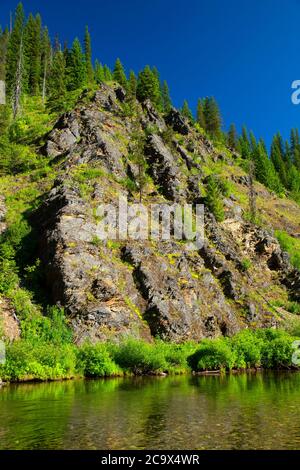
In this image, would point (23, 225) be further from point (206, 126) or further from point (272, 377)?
point (206, 126)

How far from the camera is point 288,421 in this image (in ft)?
56.7

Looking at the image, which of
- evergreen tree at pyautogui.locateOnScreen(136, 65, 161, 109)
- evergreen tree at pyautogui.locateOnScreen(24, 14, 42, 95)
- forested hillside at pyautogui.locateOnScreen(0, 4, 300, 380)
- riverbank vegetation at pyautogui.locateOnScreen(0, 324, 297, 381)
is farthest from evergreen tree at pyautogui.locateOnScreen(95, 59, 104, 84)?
riverbank vegetation at pyautogui.locateOnScreen(0, 324, 297, 381)

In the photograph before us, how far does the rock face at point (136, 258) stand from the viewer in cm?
4197

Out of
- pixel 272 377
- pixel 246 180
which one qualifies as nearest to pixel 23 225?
pixel 272 377

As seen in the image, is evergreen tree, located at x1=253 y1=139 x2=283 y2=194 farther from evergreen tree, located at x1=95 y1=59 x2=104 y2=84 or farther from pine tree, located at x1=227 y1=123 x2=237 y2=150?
evergreen tree, located at x1=95 y1=59 x2=104 y2=84

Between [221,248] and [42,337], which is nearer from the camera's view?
[42,337]

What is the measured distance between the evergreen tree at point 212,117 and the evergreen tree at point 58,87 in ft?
128

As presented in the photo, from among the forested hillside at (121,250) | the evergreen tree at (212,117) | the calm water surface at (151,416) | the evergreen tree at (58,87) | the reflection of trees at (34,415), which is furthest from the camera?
the evergreen tree at (212,117)

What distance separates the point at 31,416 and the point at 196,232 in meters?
39.9

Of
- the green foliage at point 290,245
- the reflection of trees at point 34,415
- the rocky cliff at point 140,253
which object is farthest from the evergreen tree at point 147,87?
the reflection of trees at point 34,415

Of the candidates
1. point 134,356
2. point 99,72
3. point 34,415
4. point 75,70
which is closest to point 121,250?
point 134,356

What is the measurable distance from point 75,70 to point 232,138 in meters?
50.4

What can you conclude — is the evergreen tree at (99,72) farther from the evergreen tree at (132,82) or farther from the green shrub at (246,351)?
the green shrub at (246,351)

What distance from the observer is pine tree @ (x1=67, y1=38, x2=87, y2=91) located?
305ft
